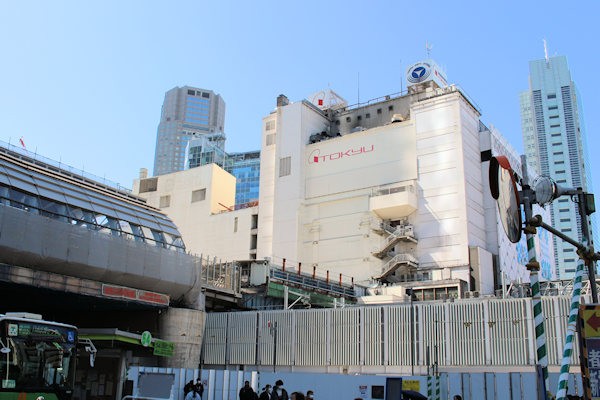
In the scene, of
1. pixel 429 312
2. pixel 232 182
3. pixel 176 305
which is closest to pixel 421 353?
pixel 429 312

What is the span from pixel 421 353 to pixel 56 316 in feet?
77.9

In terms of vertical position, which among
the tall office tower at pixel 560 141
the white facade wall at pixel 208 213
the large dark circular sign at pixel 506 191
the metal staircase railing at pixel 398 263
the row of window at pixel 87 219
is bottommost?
the large dark circular sign at pixel 506 191

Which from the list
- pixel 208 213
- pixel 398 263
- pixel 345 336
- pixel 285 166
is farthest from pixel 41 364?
pixel 208 213

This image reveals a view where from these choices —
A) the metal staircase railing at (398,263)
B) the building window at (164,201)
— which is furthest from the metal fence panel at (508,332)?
the building window at (164,201)

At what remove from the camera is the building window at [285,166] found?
73062 mm

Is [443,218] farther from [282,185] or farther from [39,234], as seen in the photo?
[39,234]

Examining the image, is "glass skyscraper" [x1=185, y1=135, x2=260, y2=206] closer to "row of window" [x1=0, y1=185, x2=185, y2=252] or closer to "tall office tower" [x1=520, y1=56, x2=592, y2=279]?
"tall office tower" [x1=520, y1=56, x2=592, y2=279]

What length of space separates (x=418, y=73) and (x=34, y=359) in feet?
209

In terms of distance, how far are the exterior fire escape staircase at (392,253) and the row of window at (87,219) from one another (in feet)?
98.2

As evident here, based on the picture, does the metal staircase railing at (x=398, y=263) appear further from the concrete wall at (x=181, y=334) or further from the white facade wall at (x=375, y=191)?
the concrete wall at (x=181, y=334)

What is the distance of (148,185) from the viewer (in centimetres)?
8806

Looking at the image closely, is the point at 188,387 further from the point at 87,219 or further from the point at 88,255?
the point at 87,219

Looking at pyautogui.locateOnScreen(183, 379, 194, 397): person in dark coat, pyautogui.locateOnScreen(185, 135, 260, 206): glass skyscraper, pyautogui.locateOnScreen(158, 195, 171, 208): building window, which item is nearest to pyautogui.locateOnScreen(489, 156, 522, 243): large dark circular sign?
pyautogui.locateOnScreen(183, 379, 194, 397): person in dark coat

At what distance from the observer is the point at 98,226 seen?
31.7 meters
